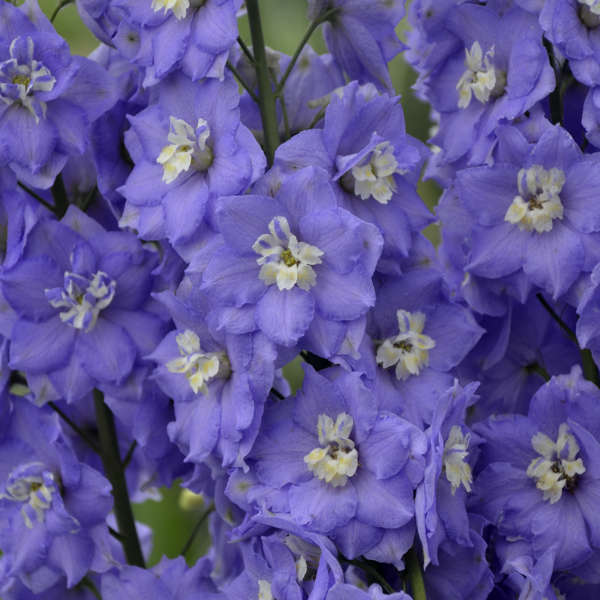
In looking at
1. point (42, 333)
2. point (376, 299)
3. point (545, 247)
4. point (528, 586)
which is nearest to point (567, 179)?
point (545, 247)

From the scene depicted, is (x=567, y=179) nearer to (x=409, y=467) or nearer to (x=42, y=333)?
(x=409, y=467)

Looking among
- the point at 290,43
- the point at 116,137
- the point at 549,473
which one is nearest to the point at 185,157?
the point at 116,137

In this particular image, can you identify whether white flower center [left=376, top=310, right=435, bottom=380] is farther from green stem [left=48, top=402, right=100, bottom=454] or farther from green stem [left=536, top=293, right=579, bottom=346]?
green stem [left=48, top=402, right=100, bottom=454]

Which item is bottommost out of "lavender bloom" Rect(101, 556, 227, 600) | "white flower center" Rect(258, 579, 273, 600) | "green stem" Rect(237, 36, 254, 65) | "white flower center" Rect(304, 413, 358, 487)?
"lavender bloom" Rect(101, 556, 227, 600)

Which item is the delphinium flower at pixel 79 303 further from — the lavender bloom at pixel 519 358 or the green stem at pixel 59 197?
the lavender bloom at pixel 519 358

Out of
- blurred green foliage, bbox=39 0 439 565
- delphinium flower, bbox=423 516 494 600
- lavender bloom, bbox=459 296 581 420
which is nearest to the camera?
delphinium flower, bbox=423 516 494 600

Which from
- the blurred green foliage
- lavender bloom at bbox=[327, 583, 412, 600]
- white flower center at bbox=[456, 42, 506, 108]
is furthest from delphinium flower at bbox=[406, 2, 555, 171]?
the blurred green foliage
